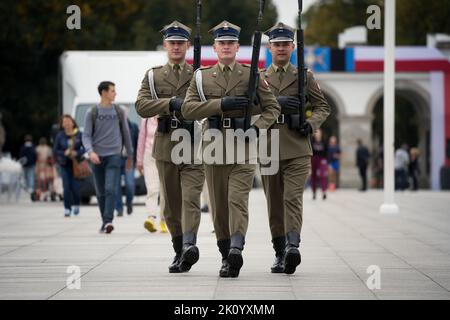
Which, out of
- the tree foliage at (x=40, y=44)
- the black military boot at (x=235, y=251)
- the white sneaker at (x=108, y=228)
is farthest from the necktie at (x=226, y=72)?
the tree foliage at (x=40, y=44)

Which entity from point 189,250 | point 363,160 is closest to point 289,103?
point 189,250

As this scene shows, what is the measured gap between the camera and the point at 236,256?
10.8 metres

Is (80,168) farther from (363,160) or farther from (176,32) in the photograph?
(363,160)

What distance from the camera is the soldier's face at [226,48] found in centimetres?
1089

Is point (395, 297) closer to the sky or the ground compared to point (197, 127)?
closer to the ground

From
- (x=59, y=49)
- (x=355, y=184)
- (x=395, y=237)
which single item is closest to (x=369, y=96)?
(x=355, y=184)

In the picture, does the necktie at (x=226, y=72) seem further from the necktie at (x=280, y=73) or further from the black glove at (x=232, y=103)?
the necktie at (x=280, y=73)

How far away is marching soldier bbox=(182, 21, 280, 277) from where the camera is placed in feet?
35.4

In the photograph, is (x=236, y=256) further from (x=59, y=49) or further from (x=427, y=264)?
(x=59, y=49)

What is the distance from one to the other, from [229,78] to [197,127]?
24.7 inches

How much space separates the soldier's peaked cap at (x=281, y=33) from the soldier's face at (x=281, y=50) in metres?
0.05

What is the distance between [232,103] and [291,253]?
1357 mm

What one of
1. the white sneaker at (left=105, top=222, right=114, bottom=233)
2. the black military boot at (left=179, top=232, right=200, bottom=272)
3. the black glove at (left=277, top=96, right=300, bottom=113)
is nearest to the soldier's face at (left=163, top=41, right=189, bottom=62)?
the black glove at (left=277, top=96, right=300, bottom=113)

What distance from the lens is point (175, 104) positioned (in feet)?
36.3
